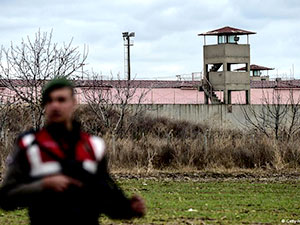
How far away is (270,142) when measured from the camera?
2877cm

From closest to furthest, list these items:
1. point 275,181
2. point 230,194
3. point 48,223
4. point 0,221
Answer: point 48,223 → point 0,221 → point 230,194 → point 275,181

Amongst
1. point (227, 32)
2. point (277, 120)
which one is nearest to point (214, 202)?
point (277, 120)

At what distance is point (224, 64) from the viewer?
67562mm

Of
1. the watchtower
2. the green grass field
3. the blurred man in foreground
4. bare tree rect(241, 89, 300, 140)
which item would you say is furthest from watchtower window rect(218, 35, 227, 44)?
the blurred man in foreground

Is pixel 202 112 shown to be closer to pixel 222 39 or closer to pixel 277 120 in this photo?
pixel 222 39

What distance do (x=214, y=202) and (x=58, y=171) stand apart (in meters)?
13.1

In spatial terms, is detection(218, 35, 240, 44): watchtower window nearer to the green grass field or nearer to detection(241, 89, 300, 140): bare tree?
detection(241, 89, 300, 140): bare tree

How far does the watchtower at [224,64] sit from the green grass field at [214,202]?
43653mm

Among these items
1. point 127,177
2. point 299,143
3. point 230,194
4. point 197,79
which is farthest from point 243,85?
point 230,194

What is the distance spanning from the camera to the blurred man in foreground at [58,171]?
181 inches

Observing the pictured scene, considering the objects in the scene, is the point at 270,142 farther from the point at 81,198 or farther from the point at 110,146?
the point at 81,198

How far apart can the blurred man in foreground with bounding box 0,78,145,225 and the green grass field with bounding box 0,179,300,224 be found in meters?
8.97

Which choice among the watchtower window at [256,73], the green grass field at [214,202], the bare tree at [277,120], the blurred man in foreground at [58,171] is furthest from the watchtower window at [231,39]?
the blurred man in foreground at [58,171]

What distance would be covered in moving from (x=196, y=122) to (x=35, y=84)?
3717 centimetres
